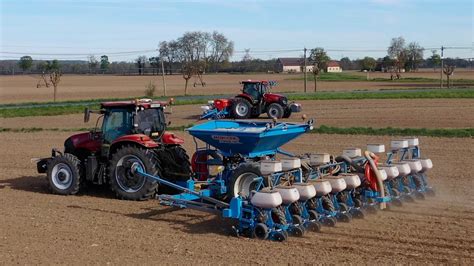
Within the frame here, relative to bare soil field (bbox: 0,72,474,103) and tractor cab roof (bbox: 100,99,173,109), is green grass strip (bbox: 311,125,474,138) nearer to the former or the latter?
tractor cab roof (bbox: 100,99,173,109)

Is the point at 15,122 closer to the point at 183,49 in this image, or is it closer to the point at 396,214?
the point at 396,214

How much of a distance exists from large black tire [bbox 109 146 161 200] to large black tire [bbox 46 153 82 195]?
0.77 metres

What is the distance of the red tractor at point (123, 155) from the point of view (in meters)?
10.5

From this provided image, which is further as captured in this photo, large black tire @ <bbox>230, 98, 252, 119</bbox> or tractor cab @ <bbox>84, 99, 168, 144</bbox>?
large black tire @ <bbox>230, 98, 252, 119</bbox>

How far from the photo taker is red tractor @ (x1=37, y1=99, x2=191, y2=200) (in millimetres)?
10500

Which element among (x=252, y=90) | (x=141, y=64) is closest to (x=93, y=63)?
(x=141, y=64)

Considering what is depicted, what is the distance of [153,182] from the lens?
34.1 feet

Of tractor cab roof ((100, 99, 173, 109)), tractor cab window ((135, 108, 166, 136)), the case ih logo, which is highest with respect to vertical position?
tractor cab roof ((100, 99, 173, 109))

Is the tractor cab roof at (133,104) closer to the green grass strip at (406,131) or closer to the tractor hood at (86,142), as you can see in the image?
the tractor hood at (86,142)

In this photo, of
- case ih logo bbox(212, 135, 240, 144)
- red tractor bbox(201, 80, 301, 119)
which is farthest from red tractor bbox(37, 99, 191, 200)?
red tractor bbox(201, 80, 301, 119)

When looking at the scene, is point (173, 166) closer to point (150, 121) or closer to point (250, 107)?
point (150, 121)

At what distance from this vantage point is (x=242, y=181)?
9.05 metres

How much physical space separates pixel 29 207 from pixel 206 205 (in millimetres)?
3140

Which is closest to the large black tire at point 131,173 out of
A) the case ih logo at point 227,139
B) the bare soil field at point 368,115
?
the case ih logo at point 227,139
